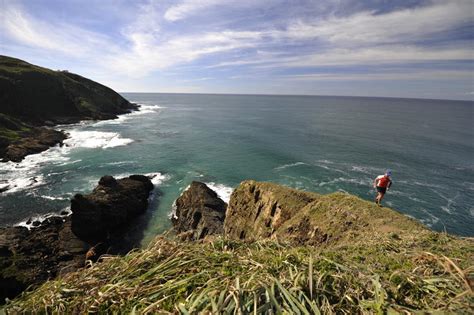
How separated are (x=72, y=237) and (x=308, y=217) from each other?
2324cm

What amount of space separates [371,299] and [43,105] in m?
104

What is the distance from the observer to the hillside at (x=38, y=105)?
55.0m

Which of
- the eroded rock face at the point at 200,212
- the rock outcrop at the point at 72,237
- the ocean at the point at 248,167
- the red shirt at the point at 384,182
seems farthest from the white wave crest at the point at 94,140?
the red shirt at the point at 384,182

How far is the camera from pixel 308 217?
553 inches

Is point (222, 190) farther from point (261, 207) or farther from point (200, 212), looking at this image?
point (261, 207)

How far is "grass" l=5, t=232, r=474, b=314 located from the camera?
75.7 inches

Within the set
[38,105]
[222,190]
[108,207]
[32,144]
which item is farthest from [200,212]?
[38,105]

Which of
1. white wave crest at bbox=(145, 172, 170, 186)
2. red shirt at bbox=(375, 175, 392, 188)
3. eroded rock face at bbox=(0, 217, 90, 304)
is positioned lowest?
eroded rock face at bbox=(0, 217, 90, 304)

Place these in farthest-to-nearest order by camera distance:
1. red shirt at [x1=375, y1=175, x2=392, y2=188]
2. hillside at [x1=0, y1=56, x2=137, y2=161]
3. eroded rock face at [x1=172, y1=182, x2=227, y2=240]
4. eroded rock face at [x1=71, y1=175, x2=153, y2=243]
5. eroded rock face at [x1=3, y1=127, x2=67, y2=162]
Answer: hillside at [x1=0, y1=56, x2=137, y2=161], eroded rock face at [x1=3, y1=127, x2=67, y2=162], eroded rock face at [x1=172, y1=182, x2=227, y2=240], eroded rock face at [x1=71, y1=175, x2=153, y2=243], red shirt at [x1=375, y1=175, x2=392, y2=188]

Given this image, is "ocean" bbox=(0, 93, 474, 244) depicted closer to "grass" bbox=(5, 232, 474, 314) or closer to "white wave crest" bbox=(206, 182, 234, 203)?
"white wave crest" bbox=(206, 182, 234, 203)

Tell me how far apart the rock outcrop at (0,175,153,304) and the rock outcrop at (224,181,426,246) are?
1127 centimetres

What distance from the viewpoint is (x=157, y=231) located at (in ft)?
91.2

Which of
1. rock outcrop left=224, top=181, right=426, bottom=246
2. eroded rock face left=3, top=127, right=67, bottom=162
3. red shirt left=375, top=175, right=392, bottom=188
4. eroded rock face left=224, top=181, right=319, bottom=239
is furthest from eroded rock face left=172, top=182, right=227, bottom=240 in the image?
eroded rock face left=3, top=127, right=67, bottom=162

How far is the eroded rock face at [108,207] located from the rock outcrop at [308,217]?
565 inches
